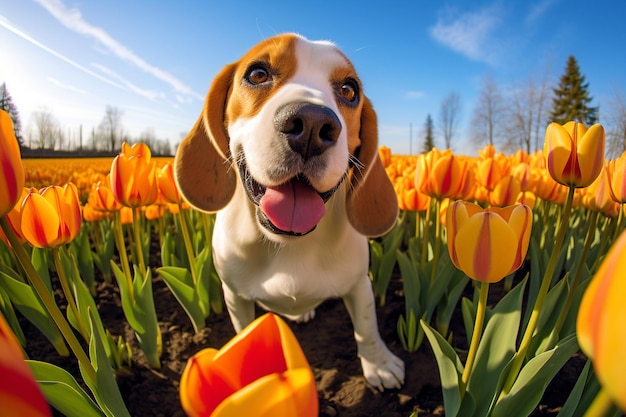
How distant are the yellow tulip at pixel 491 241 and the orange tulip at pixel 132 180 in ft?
4.48

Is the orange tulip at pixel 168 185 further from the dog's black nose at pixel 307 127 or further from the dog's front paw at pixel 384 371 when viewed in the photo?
the dog's front paw at pixel 384 371

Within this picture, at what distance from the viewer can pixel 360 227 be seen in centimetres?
198

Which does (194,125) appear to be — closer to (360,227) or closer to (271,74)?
(271,74)

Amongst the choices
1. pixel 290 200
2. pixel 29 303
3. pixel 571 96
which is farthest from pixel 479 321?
pixel 571 96

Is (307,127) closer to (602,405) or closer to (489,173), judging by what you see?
(602,405)

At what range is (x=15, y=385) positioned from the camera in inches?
10.1

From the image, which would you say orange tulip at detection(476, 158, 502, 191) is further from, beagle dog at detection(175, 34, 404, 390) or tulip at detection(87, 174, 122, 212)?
tulip at detection(87, 174, 122, 212)

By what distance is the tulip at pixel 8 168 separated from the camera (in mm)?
666

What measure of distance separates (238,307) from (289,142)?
114cm

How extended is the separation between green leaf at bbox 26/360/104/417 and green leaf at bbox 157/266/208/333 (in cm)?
96

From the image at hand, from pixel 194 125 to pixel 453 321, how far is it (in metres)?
2.06

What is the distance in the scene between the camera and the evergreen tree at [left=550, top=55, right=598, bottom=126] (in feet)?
138

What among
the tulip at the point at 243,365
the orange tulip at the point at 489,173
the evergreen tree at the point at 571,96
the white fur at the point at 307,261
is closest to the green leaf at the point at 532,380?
the tulip at the point at 243,365

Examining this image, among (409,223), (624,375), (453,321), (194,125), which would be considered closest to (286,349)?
(624,375)
